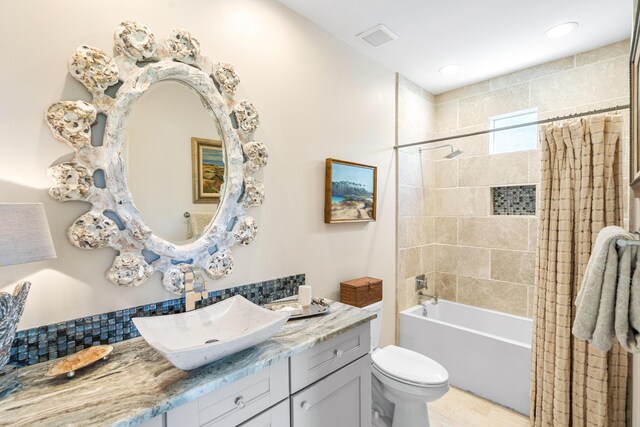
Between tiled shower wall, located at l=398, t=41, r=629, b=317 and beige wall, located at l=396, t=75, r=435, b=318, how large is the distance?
11 millimetres

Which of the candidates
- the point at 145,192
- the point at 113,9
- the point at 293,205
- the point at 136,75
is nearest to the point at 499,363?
the point at 293,205

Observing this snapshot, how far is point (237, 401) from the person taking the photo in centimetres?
110

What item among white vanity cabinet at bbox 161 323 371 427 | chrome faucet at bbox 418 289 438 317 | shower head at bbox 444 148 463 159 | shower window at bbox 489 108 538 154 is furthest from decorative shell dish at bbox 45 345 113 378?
shower window at bbox 489 108 538 154

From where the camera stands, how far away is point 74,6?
1.21 metres

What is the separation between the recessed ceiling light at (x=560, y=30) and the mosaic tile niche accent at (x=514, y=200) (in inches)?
46.7

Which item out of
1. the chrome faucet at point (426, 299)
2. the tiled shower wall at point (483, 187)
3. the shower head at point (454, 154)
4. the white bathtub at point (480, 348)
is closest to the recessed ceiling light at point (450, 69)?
the tiled shower wall at point (483, 187)

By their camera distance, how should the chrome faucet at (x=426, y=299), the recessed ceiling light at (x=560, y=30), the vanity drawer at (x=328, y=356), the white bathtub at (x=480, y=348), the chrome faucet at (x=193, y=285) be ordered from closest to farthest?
1. the vanity drawer at (x=328, y=356)
2. the chrome faucet at (x=193, y=285)
3. the recessed ceiling light at (x=560, y=30)
4. the white bathtub at (x=480, y=348)
5. the chrome faucet at (x=426, y=299)

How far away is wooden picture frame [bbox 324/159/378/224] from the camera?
2.18m

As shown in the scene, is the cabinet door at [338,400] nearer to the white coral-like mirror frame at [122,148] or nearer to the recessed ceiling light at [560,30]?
the white coral-like mirror frame at [122,148]

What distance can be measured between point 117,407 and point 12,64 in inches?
47.6

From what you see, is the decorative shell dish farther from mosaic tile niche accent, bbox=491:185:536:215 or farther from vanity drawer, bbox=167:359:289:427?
mosaic tile niche accent, bbox=491:185:536:215

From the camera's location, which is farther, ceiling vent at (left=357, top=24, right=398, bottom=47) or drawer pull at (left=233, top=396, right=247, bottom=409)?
ceiling vent at (left=357, top=24, right=398, bottom=47)

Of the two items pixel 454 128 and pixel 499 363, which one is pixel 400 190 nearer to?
pixel 454 128

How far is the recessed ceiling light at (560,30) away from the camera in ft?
6.99
